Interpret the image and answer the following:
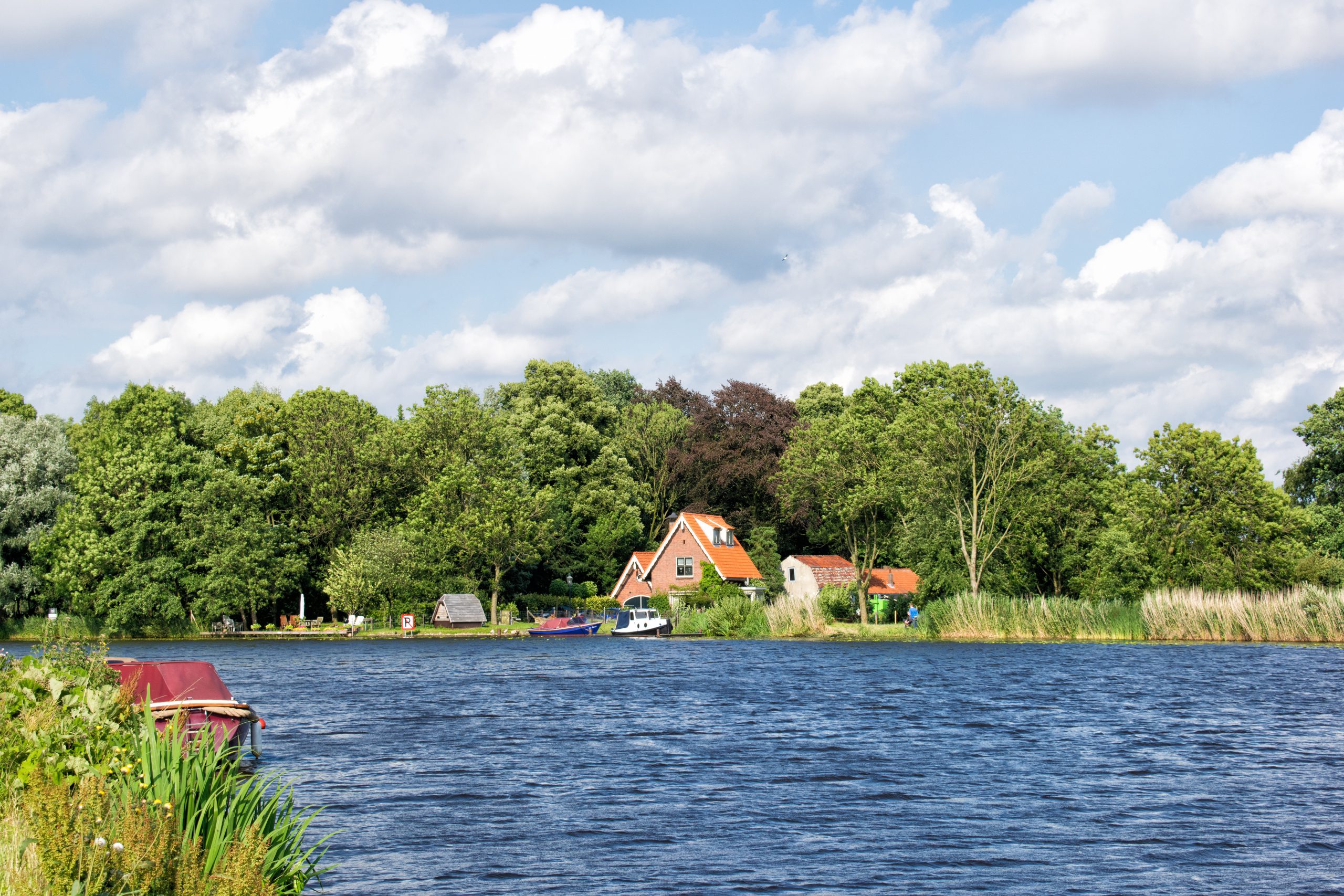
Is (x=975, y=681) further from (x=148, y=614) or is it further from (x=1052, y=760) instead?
(x=148, y=614)

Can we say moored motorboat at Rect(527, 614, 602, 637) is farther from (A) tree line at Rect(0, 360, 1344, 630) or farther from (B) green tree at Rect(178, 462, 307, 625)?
(B) green tree at Rect(178, 462, 307, 625)

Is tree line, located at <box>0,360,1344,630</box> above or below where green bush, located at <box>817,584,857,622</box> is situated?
above

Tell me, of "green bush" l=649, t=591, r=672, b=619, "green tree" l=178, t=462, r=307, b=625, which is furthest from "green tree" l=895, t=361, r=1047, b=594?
"green tree" l=178, t=462, r=307, b=625

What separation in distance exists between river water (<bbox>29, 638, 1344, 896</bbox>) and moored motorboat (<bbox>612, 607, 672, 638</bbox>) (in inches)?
1088

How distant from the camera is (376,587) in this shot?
72500 millimetres

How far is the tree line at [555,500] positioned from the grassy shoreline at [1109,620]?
4.34 meters

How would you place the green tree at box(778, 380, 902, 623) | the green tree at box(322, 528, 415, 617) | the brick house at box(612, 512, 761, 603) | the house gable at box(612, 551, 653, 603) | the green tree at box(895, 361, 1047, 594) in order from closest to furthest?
1. the green tree at box(895, 361, 1047, 594)
2. the green tree at box(322, 528, 415, 617)
3. the green tree at box(778, 380, 902, 623)
4. the brick house at box(612, 512, 761, 603)
5. the house gable at box(612, 551, 653, 603)

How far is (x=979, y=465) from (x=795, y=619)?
1305cm

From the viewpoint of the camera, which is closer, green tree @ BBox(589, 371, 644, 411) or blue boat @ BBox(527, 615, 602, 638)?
blue boat @ BBox(527, 615, 602, 638)

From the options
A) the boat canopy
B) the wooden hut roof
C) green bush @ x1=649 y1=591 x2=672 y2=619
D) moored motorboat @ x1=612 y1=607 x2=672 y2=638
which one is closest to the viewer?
the boat canopy

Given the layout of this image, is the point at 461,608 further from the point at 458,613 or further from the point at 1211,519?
the point at 1211,519

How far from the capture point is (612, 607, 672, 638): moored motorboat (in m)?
71.6

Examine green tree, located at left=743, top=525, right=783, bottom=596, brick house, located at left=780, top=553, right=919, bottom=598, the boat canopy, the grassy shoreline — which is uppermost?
green tree, located at left=743, top=525, right=783, bottom=596

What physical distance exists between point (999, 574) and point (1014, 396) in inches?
380
